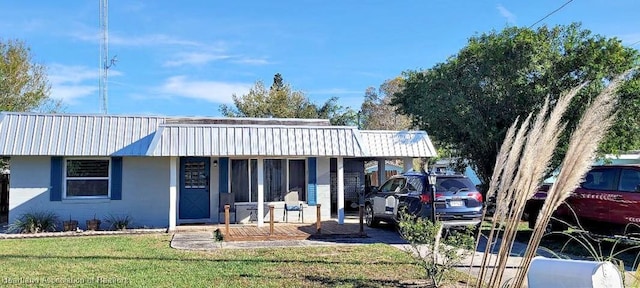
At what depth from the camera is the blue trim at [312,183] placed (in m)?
15.4

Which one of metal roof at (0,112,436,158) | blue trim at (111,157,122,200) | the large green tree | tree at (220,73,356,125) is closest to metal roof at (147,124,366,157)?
metal roof at (0,112,436,158)

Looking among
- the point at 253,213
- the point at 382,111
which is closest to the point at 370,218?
the point at 253,213

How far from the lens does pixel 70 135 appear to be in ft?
44.4

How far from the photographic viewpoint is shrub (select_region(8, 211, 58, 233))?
Result: 12727mm

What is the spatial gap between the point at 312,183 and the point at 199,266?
7.62 metres

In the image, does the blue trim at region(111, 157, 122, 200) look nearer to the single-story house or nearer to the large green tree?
the single-story house

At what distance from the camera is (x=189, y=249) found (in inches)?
388

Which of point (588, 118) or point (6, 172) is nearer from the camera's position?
point (588, 118)

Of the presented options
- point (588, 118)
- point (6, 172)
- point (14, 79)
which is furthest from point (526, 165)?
point (14, 79)

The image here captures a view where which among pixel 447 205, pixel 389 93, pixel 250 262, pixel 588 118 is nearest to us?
pixel 588 118

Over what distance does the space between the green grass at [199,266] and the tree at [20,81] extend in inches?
546

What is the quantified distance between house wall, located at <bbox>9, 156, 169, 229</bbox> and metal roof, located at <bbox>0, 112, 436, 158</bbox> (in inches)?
28.2

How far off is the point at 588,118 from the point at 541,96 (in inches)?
526

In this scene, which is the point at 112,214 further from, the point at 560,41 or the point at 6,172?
the point at 560,41
